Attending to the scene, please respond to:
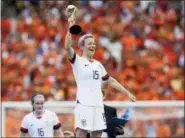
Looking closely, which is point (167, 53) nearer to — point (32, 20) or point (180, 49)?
point (180, 49)

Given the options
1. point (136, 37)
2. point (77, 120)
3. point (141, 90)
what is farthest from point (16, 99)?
point (77, 120)

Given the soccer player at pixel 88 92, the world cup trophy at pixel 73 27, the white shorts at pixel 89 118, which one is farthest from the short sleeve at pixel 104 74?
the world cup trophy at pixel 73 27

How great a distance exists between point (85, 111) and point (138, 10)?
1055 centimetres

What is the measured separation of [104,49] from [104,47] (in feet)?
0.30

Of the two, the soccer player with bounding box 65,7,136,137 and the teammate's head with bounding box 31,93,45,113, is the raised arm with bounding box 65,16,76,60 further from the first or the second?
the teammate's head with bounding box 31,93,45,113

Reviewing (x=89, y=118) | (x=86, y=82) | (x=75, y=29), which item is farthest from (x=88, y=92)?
(x=75, y=29)

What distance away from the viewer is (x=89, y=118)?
32.0 ft

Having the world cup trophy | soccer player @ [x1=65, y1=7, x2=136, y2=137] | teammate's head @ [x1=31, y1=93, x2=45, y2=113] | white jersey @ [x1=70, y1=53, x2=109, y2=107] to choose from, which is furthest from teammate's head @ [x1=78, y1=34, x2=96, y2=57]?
teammate's head @ [x1=31, y1=93, x2=45, y2=113]

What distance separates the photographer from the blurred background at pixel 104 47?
17.1 meters

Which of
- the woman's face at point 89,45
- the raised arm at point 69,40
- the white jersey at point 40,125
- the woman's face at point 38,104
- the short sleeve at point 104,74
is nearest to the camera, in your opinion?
the raised arm at point 69,40

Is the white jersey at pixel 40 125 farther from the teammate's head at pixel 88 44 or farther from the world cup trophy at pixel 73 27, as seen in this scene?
the world cup trophy at pixel 73 27

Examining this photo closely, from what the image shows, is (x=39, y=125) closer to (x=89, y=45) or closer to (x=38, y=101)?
(x=38, y=101)

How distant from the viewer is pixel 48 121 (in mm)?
11148

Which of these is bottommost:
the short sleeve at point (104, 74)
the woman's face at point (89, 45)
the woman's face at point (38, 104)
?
the woman's face at point (38, 104)
